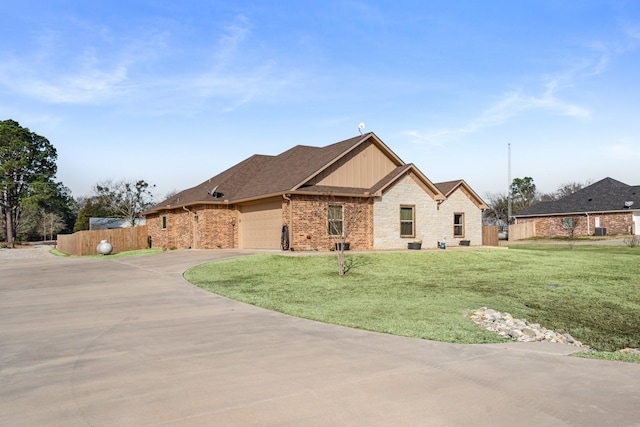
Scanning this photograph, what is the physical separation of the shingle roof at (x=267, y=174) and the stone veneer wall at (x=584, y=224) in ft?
101

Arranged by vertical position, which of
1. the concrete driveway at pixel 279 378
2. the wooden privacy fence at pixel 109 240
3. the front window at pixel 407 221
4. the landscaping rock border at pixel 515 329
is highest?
the front window at pixel 407 221

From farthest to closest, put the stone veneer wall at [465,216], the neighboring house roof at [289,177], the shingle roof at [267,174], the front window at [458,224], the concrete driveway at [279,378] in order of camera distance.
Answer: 1. the front window at [458,224]
2. the stone veneer wall at [465,216]
3. the shingle roof at [267,174]
4. the neighboring house roof at [289,177]
5. the concrete driveway at [279,378]

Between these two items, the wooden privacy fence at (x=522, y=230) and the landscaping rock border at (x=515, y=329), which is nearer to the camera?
the landscaping rock border at (x=515, y=329)

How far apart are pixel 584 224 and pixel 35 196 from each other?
206ft

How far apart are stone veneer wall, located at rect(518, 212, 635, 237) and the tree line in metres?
47.4

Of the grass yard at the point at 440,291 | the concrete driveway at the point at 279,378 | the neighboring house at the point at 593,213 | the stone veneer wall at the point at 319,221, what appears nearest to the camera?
the concrete driveway at the point at 279,378

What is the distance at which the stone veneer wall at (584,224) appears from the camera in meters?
44.5

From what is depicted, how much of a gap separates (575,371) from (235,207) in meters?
24.8

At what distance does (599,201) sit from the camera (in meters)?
47.6

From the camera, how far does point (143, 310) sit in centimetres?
1021

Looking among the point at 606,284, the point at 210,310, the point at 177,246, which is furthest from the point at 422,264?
the point at 177,246

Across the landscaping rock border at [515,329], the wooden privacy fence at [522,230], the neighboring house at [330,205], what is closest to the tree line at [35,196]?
the neighboring house at [330,205]

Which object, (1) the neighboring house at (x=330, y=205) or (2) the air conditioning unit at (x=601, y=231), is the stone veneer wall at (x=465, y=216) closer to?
(1) the neighboring house at (x=330, y=205)

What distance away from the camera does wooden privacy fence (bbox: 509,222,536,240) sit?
161ft
